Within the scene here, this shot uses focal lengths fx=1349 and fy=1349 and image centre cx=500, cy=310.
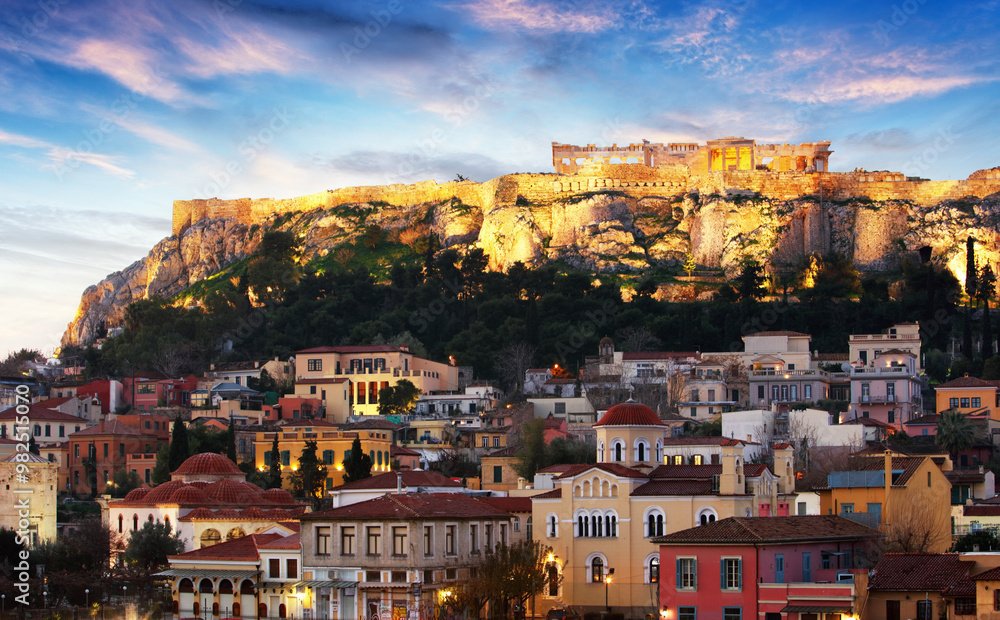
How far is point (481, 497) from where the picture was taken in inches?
2440

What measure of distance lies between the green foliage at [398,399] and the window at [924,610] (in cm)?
5403

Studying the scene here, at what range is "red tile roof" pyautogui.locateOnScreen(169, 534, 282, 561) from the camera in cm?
5347

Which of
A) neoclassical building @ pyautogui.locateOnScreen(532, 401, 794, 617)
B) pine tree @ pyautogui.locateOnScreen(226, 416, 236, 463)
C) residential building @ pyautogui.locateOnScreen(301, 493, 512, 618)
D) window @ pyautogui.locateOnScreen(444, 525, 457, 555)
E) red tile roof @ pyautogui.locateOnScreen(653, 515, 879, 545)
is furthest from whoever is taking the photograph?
pine tree @ pyautogui.locateOnScreen(226, 416, 236, 463)

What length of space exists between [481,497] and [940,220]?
74.0 metres

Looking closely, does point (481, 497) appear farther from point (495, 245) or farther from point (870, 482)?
point (495, 245)

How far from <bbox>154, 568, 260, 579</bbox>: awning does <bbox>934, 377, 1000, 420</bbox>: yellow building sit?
4476 cm

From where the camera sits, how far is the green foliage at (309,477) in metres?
75.6

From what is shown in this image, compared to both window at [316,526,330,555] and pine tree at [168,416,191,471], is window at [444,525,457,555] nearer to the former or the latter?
window at [316,526,330,555]

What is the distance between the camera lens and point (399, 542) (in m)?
49.5

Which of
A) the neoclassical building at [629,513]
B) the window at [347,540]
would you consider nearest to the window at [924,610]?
the neoclassical building at [629,513]

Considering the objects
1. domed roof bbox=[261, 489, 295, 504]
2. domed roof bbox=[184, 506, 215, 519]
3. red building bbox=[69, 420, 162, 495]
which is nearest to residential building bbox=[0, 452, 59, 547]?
domed roof bbox=[184, 506, 215, 519]

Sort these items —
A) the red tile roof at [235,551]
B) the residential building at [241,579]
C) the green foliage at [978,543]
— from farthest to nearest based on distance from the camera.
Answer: the red tile roof at [235,551], the residential building at [241,579], the green foliage at [978,543]

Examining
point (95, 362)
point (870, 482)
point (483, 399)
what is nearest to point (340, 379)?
point (483, 399)

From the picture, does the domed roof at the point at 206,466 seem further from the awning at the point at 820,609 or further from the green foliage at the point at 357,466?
the awning at the point at 820,609
